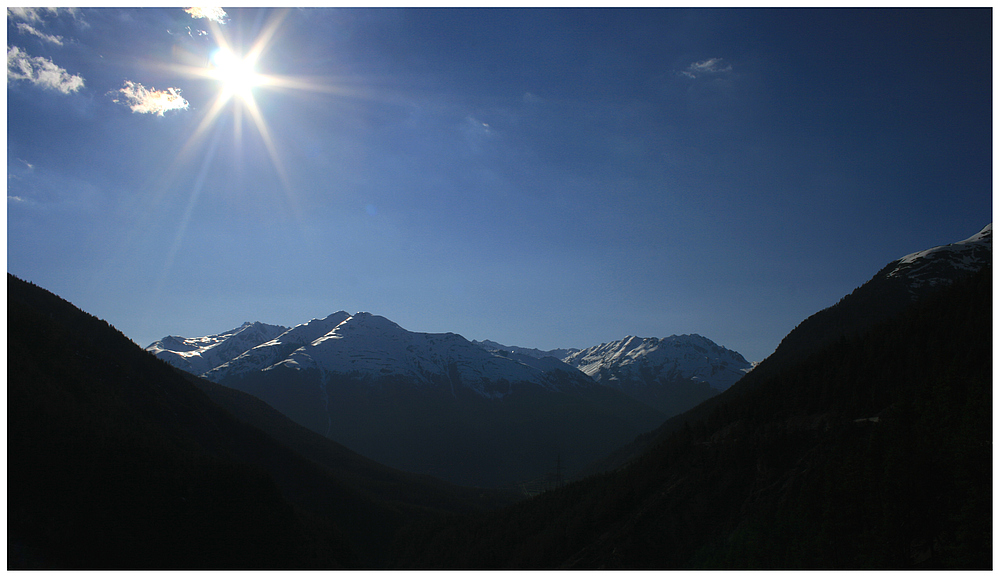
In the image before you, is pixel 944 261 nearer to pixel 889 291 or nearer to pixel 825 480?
pixel 889 291

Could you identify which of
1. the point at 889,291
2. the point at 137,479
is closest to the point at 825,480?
the point at 137,479

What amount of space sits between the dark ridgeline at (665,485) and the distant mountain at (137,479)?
1.05ft

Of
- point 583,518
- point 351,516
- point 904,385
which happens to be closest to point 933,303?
point 904,385

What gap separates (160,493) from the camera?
69.9 m

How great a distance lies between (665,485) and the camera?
72188 millimetres

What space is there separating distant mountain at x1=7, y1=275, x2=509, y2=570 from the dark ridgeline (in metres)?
0.32

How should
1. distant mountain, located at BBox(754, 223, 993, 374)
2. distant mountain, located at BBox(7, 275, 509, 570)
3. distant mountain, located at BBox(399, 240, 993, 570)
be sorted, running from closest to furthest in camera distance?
distant mountain, located at BBox(399, 240, 993, 570), distant mountain, located at BBox(7, 275, 509, 570), distant mountain, located at BBox(754, 223, 993, 374)

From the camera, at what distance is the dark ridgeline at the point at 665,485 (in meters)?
42.2

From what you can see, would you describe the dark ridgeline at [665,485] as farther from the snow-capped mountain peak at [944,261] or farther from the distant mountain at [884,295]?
the snow-capped mountain peak at [944,261]

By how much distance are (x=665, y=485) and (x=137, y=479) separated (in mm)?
78421

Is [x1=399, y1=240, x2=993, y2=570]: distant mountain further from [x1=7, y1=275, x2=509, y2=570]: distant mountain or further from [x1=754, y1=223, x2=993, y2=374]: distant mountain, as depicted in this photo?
[x1=754, y1=223, x2=993, y2=374]: distant mountain

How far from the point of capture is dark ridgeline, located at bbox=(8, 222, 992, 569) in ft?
139

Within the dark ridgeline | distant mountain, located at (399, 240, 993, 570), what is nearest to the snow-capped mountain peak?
the dark ridgeline

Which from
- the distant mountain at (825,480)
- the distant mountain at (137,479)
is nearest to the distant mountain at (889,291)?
the distant mountain at (825,480)
